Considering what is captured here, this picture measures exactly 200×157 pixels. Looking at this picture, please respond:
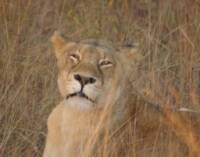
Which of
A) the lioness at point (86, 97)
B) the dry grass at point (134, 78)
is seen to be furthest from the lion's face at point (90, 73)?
the dry grass at point (134, 78)

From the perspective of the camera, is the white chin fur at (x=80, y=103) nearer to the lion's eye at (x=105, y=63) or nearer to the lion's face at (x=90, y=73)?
the lion's face at (x=90, y=73)

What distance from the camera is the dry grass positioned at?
14.8 feet

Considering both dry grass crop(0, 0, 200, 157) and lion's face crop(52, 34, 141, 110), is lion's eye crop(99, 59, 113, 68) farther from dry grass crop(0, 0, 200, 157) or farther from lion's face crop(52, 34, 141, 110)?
dry grass crop(0, 0, 200, 157)

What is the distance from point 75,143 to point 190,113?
693 millimetres

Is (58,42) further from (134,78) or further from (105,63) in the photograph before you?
(134,78)

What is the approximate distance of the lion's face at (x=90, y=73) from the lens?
4.11m

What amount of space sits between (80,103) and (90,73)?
0.47ft

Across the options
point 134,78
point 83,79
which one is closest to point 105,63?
point 83,79

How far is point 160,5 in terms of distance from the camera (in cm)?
663

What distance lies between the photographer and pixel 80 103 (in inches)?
164

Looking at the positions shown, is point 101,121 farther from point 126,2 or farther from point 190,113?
point 126,2

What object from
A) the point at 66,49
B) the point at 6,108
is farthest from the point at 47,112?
the point at 66,49

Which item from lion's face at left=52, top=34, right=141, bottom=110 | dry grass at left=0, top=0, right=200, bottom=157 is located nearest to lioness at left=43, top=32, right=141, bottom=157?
lion's face at left=52, top=34, right=141, bottom=110

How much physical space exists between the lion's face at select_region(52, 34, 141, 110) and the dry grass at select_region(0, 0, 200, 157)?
24 centimetres
